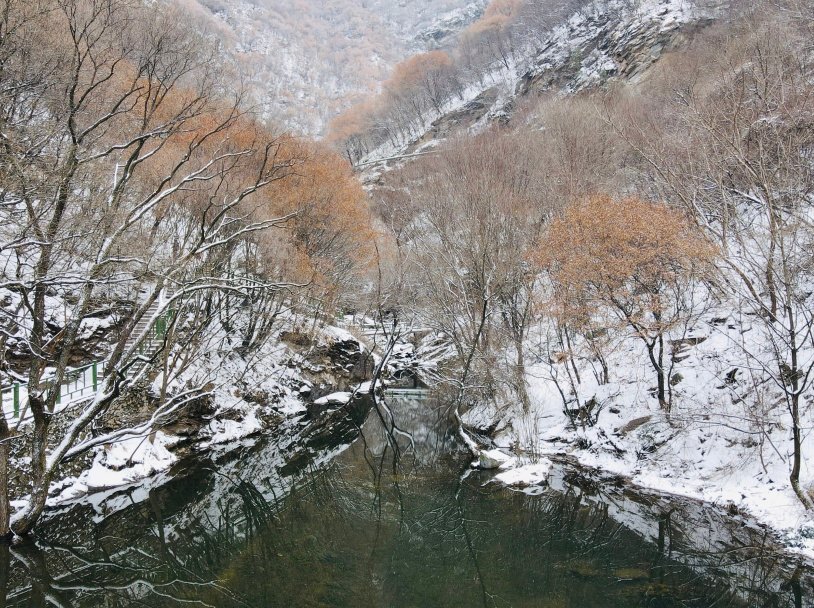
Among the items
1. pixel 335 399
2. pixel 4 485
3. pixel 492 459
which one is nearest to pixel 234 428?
pixel 335 399

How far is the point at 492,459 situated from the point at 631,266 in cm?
665

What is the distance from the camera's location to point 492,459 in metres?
13.5

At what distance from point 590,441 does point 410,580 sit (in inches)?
323

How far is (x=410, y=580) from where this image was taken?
25.5 ft

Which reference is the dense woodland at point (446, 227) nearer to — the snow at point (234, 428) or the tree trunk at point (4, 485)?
the tree trunk at point (4, 485)

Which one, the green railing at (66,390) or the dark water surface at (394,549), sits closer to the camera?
the dark water surface at (394,549)

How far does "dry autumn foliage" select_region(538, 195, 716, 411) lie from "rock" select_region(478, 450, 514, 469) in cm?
443

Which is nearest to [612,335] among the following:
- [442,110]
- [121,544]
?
[121,544]

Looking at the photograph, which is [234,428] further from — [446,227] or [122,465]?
[446,227]

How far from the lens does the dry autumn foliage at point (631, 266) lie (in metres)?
11.5

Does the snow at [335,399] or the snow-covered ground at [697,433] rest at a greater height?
the snow at [335,399]

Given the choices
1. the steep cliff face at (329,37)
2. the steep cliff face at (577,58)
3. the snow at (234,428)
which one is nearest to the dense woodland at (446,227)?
the snow at (234,428)

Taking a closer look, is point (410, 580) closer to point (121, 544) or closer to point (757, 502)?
point (121, 544)

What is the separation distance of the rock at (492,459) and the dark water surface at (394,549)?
0.56 metres
